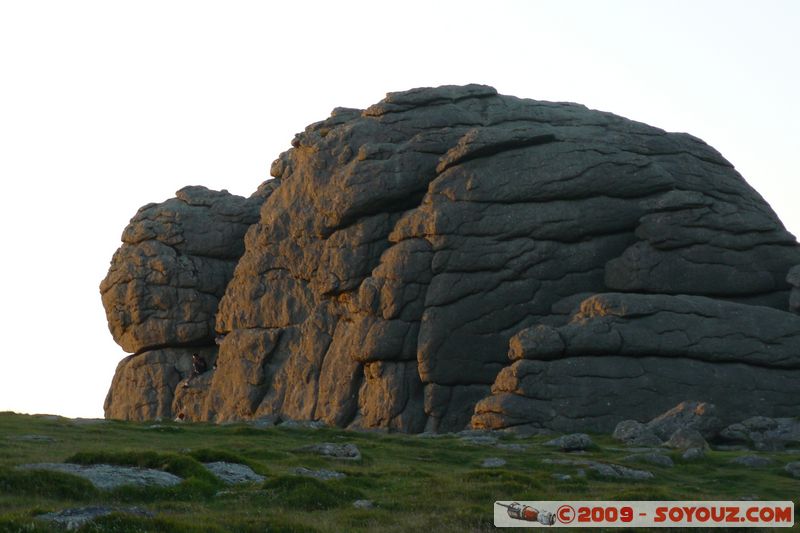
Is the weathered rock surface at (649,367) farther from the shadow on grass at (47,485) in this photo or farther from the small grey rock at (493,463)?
the shadow on grass at (47,485)

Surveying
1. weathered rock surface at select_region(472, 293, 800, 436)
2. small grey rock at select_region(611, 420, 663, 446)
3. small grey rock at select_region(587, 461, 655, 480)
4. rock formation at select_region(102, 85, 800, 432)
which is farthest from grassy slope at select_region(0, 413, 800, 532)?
rock formation at select_region(102, 85, 800, 432)

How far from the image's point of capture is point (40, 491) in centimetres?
3394

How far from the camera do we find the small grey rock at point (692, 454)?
5331 centimetres

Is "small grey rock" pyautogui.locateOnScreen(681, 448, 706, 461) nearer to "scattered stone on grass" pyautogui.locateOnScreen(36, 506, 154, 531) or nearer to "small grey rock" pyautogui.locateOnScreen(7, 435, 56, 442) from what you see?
"small grey rock" pyautogui.locateOnScreen(7, 435, 56, 442)

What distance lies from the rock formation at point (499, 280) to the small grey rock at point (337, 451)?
69.7 ft

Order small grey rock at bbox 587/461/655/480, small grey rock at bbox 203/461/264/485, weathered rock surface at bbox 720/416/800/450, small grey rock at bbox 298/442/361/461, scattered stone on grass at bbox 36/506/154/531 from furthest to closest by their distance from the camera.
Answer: weathered rock surface at bbox 720/416/800/450 < small grey rock at bbox 298/442/361/461 < small grey rock at bbox 587/461/655/480 < small grey rock at bbox 203/461/264/485 < scattered stone on grass at bbox 36/506/154/531

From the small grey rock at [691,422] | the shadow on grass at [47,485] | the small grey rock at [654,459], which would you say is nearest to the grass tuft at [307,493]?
the shadow on grass at [47,485]

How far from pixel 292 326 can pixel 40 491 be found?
191ft

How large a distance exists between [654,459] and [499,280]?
1143 inches

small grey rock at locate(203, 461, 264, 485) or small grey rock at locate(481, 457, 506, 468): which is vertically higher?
small grey rock at locate(481, 457, 506, 468)

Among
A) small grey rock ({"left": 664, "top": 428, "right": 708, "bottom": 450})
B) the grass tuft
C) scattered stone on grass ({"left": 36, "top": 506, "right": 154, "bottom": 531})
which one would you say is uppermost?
small grey rock ({"left": 664, "top": 428, "right": 708, "bottom": 450})

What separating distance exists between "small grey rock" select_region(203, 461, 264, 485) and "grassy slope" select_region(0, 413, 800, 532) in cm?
74

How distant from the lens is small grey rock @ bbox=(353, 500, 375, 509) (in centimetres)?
3528

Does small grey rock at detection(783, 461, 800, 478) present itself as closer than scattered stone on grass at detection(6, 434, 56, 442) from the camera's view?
Yes
